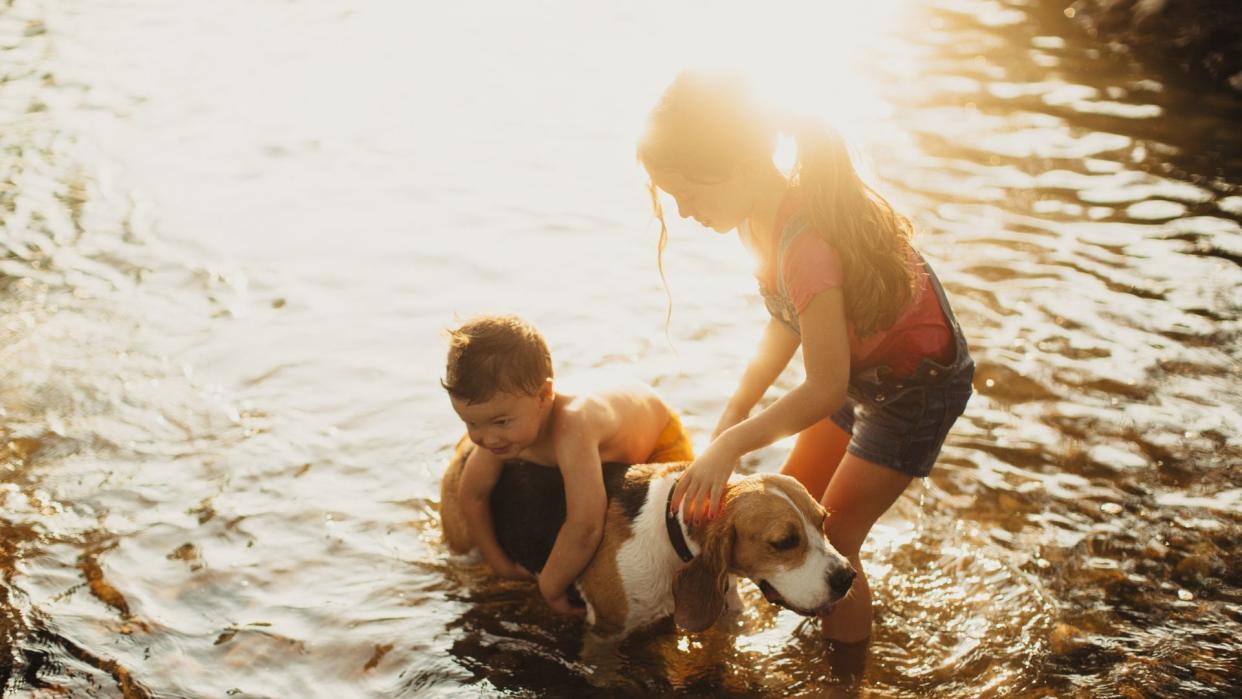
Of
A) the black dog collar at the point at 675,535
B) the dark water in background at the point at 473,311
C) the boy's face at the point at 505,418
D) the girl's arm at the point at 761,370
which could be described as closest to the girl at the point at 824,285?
the black dog collar at the point at 675,535

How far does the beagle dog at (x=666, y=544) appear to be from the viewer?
434 centimetres

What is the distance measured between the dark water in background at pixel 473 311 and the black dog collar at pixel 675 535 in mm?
645

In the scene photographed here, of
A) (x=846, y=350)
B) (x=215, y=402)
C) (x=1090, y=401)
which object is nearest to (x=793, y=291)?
(x=846, y=350)

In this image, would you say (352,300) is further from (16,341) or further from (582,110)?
(582,110)

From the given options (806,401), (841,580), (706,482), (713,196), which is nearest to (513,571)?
(706,482)

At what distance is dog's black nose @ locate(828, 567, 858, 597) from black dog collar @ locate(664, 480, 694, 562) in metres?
0.58

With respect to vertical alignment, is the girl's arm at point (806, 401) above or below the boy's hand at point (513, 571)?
above

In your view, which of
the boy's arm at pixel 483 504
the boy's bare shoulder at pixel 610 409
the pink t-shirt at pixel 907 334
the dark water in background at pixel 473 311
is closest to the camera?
the pink t-shirt at pixel 907 334

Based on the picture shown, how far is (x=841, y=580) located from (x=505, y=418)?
4.89ft

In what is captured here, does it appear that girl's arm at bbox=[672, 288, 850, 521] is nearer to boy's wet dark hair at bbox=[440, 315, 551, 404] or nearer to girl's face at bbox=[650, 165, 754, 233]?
girl's face at bbox=[650, 165, 754, 233]

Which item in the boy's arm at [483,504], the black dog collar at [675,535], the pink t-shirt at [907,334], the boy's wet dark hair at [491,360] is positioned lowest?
the boy's arm at [483,504]

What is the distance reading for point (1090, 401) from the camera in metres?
6.88

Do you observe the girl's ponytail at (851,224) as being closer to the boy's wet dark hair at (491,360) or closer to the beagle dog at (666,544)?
the beagle dog at (666,544)

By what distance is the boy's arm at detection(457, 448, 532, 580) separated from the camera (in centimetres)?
528
